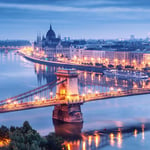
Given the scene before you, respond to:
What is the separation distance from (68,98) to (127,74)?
68.7 ft

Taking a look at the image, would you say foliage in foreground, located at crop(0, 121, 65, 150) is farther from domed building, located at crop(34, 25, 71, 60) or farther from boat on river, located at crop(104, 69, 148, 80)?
domed building, located at crop(34, 25, 71, 60)

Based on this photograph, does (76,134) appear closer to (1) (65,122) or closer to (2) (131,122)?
(1) (65,122)

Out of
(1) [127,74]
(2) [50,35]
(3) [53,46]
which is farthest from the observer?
(2) [50,35]

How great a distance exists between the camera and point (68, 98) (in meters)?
17.7

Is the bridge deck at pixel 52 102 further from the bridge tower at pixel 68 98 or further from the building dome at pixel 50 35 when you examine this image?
the building dome at pixel 50 35

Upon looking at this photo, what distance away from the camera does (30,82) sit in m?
33.1

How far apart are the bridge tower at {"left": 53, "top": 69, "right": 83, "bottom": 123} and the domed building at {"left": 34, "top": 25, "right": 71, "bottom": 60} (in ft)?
145

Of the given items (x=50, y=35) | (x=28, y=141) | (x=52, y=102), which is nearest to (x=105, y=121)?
(x=52, y=102)

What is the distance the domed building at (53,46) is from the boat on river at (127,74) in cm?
2263

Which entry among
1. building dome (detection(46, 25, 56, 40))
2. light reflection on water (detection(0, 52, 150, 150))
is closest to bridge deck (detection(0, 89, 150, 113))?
light reflection on water (detection(0, 52, 150, 150))

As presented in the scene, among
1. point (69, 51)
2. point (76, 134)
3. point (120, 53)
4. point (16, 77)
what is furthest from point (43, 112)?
point (69, 51)

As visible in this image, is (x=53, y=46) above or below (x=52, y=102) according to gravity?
above

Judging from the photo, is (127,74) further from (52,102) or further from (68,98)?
(52,102)

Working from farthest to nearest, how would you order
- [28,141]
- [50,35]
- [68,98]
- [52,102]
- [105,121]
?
[50,35] < [105,121] < [68,98] < [52,102] < [28,141]
